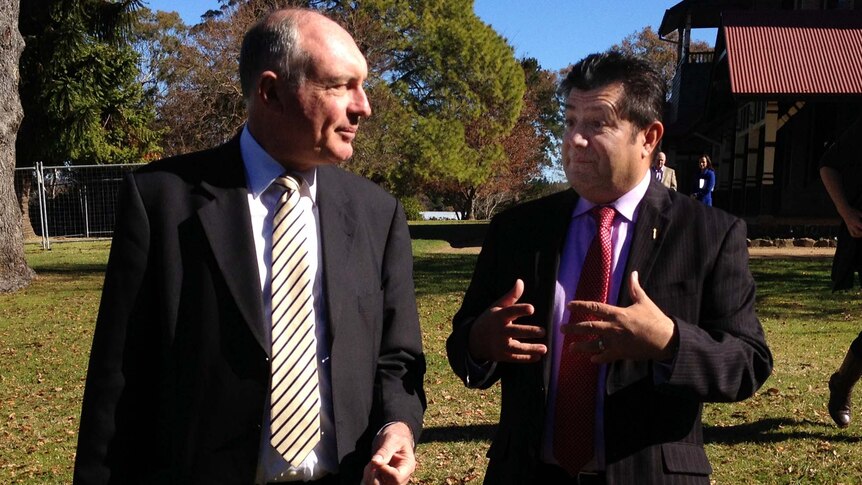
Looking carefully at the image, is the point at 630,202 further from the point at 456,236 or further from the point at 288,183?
the point at 456,236

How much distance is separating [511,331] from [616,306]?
296mm

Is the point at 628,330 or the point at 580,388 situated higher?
Answer: the point at 628,330

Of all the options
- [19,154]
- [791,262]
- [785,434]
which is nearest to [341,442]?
[785,434]

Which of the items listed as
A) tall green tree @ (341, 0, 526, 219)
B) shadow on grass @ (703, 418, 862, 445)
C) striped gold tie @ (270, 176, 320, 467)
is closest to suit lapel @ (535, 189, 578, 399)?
striped gold tie @ (270, 176, 320, 467)

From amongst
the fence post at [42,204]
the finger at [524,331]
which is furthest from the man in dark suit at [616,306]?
the fence post at [42,204]

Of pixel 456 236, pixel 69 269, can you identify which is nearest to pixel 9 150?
pixel 69 269

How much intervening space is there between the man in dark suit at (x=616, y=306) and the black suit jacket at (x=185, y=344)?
503mm

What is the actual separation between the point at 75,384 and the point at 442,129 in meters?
33.2

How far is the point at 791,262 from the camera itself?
18109mm

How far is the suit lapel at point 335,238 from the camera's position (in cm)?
248

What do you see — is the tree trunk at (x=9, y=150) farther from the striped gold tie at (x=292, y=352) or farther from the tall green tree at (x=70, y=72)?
the striped gold tie at (x=292, y=352)

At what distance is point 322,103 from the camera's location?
2.47m

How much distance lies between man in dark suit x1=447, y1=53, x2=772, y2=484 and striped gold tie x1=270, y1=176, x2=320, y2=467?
502mm

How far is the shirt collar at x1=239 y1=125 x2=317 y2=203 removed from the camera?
8.31ft
